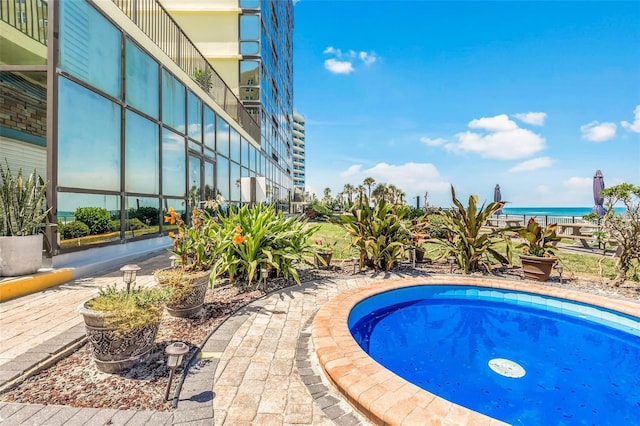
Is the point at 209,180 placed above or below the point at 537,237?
above

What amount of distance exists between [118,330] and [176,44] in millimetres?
10801

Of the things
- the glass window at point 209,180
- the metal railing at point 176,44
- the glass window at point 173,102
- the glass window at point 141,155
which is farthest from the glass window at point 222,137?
the glass window at point 141,155

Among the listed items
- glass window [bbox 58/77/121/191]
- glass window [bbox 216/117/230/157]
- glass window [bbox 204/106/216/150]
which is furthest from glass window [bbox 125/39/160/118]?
glass window [bbox 216/117/230/157]

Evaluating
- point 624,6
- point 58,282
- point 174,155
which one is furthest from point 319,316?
point 624,6

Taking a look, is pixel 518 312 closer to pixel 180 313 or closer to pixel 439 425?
pixel 439 425

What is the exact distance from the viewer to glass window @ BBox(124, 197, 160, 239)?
23.6 ft

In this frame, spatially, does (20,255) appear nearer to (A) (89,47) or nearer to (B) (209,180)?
(A) (89,47)

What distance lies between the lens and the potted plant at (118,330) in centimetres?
226

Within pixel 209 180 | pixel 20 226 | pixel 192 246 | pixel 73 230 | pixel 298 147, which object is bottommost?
pixel 192 246

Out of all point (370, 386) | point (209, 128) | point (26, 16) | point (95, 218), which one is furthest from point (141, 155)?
point (370, 386)

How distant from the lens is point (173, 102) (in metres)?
9.20

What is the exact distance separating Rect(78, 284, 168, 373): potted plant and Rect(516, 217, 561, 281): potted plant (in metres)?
6.56

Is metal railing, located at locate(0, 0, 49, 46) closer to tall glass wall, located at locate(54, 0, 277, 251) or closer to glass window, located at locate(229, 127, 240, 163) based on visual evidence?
tall glass wall, located at locate(54, 0, 277, 251)

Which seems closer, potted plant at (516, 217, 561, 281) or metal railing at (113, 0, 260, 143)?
potted plant at (516, 217, 561, 281)
